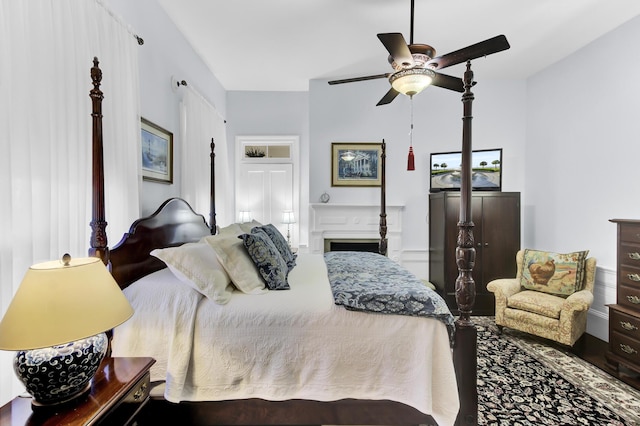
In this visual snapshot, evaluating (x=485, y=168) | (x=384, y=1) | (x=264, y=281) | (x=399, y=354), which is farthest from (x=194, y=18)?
(x=485, y=168)

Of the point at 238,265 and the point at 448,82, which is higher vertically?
the point at 448,82

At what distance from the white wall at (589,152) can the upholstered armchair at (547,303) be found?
0.30 meters

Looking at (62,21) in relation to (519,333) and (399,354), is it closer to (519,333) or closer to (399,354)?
(399,354)

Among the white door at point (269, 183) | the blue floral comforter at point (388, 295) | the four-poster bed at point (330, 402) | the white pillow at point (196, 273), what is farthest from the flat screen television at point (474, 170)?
the white pillow at point (196, 273)

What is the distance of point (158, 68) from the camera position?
2588 millimetres

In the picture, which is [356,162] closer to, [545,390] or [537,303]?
[537,303]

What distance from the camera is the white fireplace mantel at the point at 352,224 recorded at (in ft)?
13.8

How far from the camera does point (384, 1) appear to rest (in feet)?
8.24

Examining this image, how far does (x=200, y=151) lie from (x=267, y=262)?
2030mm

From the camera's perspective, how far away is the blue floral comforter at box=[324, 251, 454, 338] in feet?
5.08

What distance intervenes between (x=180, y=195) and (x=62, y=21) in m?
1.68

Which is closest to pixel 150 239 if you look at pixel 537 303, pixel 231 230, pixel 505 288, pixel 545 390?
pixel 231 230

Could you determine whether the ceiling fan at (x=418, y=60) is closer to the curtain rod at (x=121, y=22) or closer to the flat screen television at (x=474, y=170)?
the curtain rod at (x=121, y=22)

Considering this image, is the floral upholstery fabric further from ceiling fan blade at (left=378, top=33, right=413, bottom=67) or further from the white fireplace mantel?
ceiling fan blade at (left=378, top=33, right=413, bottom=67)
